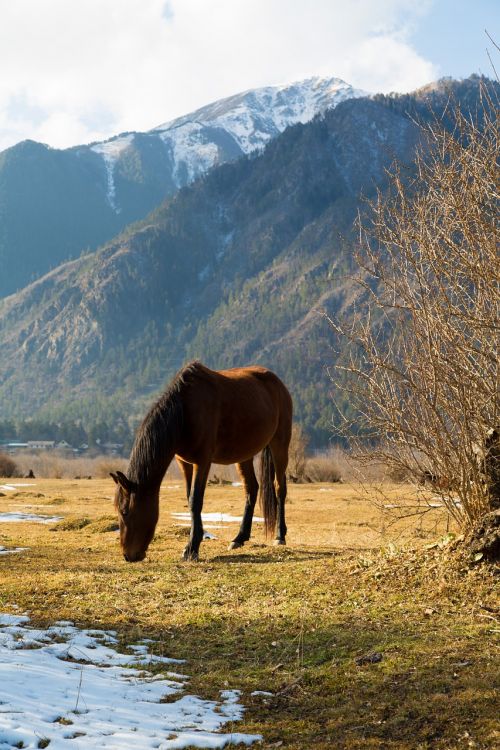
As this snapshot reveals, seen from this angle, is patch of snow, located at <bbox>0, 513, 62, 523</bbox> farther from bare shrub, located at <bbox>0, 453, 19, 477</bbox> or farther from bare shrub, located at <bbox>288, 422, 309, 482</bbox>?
bare shrub, located at <bbox>0, 453, 19, 477</bbox>

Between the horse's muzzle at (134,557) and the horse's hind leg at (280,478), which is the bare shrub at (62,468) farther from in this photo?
the horse's muzzle at (134,557)

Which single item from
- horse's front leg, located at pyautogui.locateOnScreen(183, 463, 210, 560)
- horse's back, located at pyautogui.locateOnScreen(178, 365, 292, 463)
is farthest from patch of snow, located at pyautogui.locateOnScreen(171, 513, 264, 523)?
horse's front leg, located at pyautogui.locateOnScreen(183, 463, 210, 560)

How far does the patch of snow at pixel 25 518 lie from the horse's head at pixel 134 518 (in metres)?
7.43

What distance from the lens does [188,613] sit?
21.9 ft

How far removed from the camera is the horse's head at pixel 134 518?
8805 millimetres

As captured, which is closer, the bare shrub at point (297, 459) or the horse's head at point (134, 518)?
the horse's head at point (134, 518)

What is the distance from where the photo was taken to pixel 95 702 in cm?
461

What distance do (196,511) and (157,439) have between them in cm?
118

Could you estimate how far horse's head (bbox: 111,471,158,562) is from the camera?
8805mm

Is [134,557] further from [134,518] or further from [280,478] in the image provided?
[280,478]

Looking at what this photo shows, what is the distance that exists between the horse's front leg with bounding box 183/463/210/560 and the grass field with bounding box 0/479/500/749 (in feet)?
1.12

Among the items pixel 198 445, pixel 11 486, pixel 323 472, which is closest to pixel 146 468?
pixel 198 445

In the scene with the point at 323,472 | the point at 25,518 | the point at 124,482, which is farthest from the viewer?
→ the point at 323,472

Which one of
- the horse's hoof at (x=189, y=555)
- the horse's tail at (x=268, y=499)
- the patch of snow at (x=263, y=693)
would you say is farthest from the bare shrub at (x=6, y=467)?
the patch of snow at (x=263, y=693)
